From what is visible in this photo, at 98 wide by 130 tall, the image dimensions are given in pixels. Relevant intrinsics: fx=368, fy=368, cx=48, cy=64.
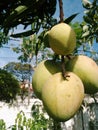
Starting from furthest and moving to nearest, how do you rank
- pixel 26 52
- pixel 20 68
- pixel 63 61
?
1. pixel 20 68
2. pixel 26 52
3. pixel 63 61

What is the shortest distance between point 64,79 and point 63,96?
0.23ft

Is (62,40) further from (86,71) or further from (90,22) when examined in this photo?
(90,22)

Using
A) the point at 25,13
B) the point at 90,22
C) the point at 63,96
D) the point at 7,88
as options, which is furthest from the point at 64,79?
the point at 7,88

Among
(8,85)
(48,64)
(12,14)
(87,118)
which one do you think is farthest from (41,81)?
(87,118)

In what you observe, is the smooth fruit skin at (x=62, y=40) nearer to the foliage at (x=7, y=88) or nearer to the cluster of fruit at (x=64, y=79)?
the cluster of fruit at (x=64, y=79)

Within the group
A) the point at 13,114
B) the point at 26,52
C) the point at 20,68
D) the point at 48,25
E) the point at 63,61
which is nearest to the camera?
the point at 63,61

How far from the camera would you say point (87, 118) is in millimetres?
20375

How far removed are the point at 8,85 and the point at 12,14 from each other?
1797cm

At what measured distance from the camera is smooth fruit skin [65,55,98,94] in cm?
130

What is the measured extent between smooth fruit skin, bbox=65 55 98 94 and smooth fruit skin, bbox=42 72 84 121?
90 millimetres

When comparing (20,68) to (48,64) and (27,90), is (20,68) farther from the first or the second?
(48,64)

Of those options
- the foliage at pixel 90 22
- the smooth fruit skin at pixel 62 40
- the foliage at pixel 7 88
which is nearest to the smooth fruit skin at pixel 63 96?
the smooth fruit skin at pixel 62 40

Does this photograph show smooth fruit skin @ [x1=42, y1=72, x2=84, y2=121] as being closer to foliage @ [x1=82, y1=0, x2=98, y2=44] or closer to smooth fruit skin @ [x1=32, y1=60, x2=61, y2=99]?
smooth fruit skin @ [x1=32, y1=60, x2=61, y2=99]

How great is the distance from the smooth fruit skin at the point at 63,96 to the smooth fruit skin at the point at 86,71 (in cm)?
9
